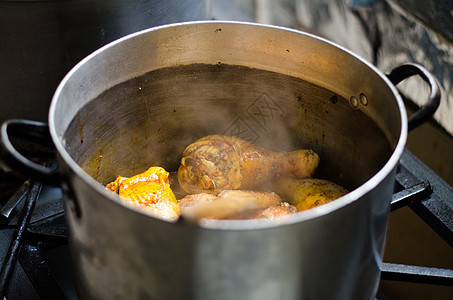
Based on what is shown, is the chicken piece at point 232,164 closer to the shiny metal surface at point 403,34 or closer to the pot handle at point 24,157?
the pot handle at point 24,157

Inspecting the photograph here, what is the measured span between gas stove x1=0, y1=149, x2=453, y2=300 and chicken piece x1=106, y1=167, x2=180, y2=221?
14 cm

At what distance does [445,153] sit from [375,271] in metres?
0.97

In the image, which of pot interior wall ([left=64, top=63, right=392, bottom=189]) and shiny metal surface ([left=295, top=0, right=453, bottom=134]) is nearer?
pot interior wall ([left=64, top=63, right=392, bottom=189])

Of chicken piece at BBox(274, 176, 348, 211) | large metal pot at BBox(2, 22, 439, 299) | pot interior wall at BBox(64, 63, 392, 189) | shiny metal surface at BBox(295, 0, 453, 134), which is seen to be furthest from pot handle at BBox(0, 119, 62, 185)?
shiny metal surface at BBox(295, 0, 453, 134)

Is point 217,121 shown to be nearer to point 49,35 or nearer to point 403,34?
point 49,35

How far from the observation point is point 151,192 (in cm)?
93

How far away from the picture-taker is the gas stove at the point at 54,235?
860 millimetres

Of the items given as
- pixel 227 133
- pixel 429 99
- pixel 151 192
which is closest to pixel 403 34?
pixel 227 133

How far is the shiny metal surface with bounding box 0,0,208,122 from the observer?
91cm

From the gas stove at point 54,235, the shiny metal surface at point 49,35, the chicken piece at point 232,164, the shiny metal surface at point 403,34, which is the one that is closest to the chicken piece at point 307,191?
the chicken piece at point 232,164

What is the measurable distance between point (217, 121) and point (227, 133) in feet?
0.14

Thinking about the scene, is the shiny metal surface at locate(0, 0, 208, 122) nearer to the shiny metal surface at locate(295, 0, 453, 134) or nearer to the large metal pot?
the large metal pot

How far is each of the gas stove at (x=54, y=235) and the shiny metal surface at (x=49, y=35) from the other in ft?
0.65

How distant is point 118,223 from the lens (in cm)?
55
